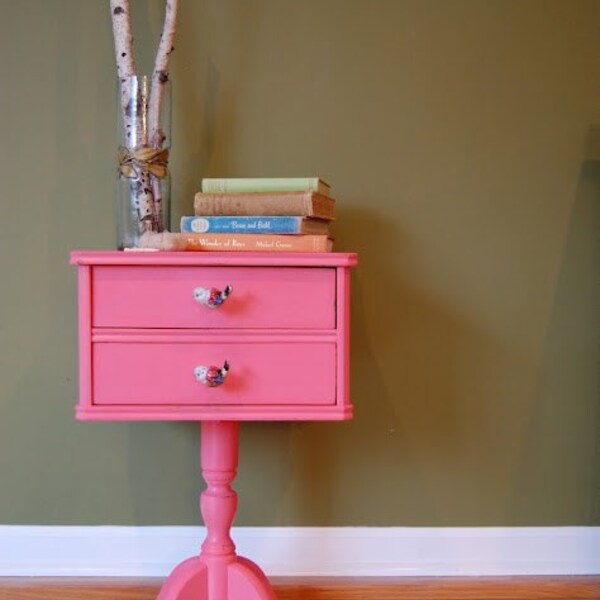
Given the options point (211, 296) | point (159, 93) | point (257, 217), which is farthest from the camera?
point (159, 93)

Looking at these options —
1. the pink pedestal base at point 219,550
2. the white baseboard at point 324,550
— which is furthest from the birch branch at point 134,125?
the white baseboard at point 324,550

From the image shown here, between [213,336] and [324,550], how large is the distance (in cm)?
68

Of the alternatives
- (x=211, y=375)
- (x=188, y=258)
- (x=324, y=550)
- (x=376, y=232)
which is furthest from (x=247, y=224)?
(x=324, y=550)

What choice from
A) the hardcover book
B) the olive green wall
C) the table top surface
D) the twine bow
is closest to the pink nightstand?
the table top surface

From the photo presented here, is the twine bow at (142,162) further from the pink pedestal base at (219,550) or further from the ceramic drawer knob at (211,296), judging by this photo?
the pink pedestal base at (219,550)

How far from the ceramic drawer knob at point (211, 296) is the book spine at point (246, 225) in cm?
14

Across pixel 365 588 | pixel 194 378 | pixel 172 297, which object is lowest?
pixel 365 588

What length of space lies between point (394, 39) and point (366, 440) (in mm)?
865

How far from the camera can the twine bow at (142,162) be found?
5.43 feet

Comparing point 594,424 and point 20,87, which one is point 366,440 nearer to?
point 594,424

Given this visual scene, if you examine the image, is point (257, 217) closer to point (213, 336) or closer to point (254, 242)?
point (254, 242)

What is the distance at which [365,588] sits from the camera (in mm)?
1884

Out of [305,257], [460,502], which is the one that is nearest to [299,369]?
[305,257]

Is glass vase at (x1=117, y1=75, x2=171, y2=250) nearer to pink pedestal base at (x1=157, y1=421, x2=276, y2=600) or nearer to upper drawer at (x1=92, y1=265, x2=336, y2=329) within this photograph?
upper drawer at (x1=92, y1=265, x2=336, y2=329)
